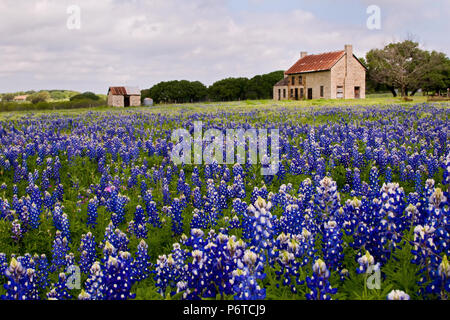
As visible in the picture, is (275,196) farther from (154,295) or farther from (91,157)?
(91,157)

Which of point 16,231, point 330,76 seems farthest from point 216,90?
point 16,231

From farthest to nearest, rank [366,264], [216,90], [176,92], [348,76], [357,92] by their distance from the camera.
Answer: [216,90]
[176,92]
[357,92]
[348,76]
[366,264]

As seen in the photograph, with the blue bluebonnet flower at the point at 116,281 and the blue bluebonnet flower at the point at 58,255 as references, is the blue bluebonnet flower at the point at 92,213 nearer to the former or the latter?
the blue bluebonnet flower at the point at 58,255

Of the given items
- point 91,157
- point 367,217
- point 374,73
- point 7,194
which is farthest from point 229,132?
point 374,73

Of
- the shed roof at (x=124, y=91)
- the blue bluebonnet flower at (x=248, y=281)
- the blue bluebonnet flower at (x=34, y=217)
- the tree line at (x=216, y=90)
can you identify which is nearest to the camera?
the blue bluebonnet flower at (x=248, y=281)

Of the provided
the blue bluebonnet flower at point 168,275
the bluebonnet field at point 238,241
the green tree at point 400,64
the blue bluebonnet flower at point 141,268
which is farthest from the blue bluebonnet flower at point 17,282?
the green tree at point 400,64

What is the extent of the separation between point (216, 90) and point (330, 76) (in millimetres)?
52237

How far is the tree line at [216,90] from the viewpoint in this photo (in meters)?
98.9

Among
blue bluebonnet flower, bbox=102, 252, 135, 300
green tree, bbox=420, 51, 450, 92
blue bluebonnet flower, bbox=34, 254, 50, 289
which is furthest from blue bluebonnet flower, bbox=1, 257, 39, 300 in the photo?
green tree, bbox=420, 51, 450, 92

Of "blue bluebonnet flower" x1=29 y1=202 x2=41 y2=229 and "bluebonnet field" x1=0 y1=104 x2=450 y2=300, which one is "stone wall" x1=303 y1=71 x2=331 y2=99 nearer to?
"bluebonnet field" x1=0 y1=104 x2=450 y2=300

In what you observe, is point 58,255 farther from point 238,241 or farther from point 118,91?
point 118,91

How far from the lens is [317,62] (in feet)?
189

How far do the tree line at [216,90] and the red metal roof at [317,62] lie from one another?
3473 centimetres
